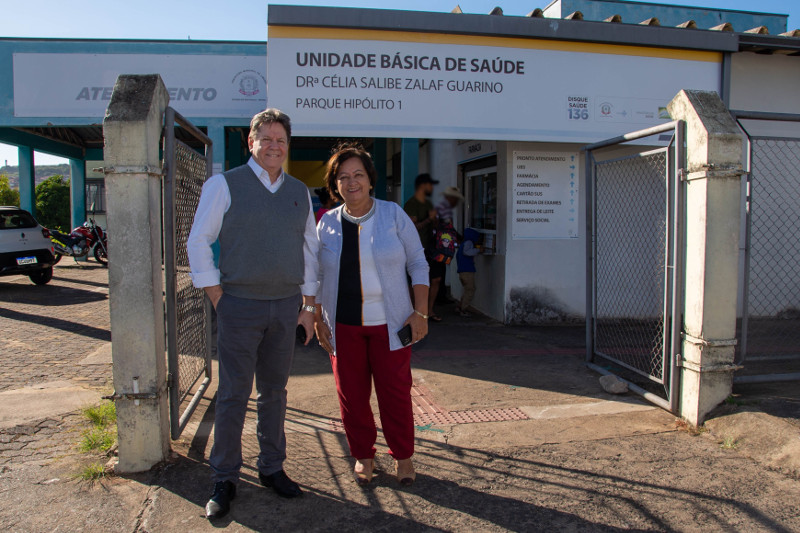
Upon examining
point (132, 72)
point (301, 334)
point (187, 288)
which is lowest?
point (301, 334)

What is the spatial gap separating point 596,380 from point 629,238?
2.99 meters

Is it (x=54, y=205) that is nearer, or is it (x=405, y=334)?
(x=405, y=334)

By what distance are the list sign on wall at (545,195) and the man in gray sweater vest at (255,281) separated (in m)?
5.03

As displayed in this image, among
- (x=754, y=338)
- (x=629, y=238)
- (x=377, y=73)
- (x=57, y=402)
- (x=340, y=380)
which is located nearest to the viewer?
(x=340, y=380)

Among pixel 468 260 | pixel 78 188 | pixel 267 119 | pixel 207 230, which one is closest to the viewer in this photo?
pixel 207 230

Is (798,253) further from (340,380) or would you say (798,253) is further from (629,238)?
(340,380)

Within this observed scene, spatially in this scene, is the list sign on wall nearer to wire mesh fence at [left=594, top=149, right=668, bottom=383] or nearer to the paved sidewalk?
wire mesh fence at [left=594, top=149, right=668, bottom=383]

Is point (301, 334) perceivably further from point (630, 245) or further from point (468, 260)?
point (630, 245)

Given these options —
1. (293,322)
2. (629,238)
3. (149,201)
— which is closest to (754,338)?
(629,238)

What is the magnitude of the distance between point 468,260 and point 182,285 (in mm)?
4831

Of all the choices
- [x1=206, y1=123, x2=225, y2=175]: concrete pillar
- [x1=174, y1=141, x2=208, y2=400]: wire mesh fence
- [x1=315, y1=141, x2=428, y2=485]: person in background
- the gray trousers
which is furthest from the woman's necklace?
[x1=206, y1=123, x2=225, y2=175]: concrete pillar

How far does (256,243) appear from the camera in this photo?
2.96m

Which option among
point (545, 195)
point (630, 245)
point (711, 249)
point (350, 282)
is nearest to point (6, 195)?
point (545, 195)

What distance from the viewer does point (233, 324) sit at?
297 cm
